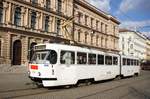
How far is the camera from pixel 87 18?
60969 millimetres

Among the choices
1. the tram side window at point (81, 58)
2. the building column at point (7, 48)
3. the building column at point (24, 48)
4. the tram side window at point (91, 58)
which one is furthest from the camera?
the building column at point (24, 48)

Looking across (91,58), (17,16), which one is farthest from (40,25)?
(91,58)

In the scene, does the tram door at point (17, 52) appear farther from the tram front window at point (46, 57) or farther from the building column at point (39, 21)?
the tram front window at point (46, 57)

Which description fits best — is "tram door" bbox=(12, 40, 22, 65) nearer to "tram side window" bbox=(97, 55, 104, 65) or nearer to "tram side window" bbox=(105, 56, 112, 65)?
"tram side window" bbox=(105, 56, 112, 65)

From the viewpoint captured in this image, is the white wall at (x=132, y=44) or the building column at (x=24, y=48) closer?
the building column at (x=24, y=48)

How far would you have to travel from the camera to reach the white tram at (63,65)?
15852 mm

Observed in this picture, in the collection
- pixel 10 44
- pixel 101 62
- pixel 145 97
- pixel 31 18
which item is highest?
pixel 31 18

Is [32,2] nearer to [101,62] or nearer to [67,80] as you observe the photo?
[101,62]

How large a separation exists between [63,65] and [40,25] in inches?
1103

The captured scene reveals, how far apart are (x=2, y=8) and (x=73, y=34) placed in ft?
63.1

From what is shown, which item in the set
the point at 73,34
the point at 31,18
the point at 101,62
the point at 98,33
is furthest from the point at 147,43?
the point at 101,62

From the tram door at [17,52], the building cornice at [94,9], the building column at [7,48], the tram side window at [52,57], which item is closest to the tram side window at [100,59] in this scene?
the tram side window at [52,57]

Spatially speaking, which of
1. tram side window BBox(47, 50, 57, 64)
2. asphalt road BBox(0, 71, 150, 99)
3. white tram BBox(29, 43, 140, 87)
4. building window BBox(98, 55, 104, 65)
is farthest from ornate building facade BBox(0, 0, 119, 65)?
tram side window BBox(47, 50, 57, 64)

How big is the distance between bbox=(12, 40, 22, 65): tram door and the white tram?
20.5 meters
